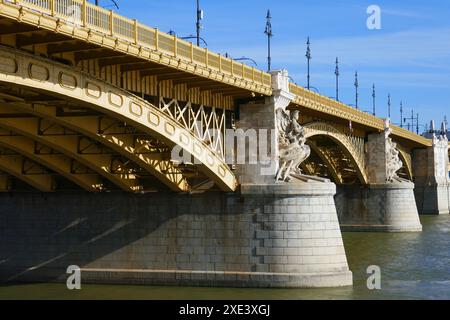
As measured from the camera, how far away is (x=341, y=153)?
60.8 meters

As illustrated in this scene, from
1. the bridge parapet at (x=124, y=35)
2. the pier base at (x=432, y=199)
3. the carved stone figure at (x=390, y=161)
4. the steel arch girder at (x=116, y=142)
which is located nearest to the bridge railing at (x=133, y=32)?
the bridge parapet at (x=124, y=35)

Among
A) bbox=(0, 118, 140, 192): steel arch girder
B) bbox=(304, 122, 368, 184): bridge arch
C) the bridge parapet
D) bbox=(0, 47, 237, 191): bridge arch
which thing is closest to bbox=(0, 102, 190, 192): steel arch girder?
bbox=(0, 47, 237, 191): bridge arch

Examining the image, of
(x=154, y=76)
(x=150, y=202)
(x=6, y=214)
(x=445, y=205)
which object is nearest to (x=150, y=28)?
(x=154, y=76)

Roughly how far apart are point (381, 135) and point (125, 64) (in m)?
42.1

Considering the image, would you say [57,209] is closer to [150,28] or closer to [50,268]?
[50,268]

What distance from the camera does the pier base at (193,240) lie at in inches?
1202

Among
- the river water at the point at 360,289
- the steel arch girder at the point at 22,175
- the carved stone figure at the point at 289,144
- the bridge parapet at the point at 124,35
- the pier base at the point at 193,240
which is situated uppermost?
the bridge parapet at the point at 124,35

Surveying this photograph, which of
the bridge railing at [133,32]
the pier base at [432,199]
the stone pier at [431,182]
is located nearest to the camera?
the bridge railing at [133,32]

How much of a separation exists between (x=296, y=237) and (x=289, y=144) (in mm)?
4948

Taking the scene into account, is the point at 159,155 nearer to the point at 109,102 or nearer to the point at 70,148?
the point at 70,148

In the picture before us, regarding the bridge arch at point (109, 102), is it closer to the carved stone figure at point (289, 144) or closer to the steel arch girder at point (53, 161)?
the carved stone figure at point (289, 144)

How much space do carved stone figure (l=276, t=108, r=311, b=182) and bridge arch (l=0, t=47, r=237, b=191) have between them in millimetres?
2614

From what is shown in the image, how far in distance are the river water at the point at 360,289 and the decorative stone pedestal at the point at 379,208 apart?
13.5 metres

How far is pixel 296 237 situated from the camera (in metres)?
30.7
